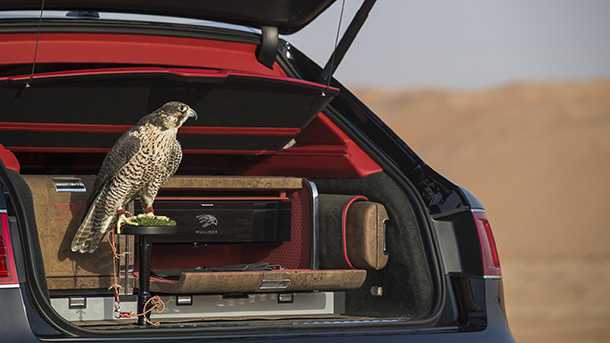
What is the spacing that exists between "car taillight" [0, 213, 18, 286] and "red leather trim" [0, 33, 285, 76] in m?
0.92

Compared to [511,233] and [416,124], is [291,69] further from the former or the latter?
[416,124]

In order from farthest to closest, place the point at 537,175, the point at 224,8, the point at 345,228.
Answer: the point at 537,175 < the point at 345,228 < the point at 224,8

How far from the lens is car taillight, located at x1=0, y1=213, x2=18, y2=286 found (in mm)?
4461

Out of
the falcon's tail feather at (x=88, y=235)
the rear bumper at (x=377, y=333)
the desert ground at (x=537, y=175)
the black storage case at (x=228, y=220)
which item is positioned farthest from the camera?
the desert ground at (x=537, y=175)

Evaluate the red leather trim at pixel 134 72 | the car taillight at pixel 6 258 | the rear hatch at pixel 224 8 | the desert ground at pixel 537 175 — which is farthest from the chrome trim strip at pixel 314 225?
the desert ground at pixel 537 175

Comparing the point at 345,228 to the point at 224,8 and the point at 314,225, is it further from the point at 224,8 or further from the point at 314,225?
the point at 224,8

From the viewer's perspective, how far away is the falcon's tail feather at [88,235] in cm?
528

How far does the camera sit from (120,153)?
5.19 m

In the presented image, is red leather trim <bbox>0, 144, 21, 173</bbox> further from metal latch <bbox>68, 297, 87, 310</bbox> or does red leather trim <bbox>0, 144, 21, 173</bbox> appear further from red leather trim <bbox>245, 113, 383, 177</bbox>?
red leather trim <bbox>245, 113, 383, 177</bbox>

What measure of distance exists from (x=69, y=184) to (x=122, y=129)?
11.5 inches

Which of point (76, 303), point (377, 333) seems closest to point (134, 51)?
point (76, 303)

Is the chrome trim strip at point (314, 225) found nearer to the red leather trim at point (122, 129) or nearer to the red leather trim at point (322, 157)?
the red leather trim at point (322, 157)

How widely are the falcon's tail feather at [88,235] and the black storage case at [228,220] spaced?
0.52 metres

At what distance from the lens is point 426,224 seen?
5.31 meters
